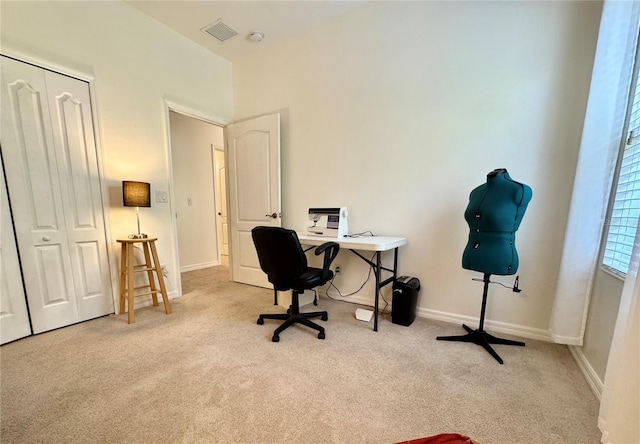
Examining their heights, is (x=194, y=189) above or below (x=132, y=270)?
above

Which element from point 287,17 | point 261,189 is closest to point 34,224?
point 261,189

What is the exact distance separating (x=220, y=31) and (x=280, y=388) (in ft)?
11.0

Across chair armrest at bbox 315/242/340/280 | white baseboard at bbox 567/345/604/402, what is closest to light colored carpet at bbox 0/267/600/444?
white baseboard at bbox 567/345/604/402

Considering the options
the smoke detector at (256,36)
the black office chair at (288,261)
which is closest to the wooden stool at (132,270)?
the black office chair at (288,261)

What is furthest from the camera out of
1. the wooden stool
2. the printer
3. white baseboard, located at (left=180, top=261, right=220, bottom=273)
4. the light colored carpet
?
white baseboard, located at (left=180, top=261, right=220, bottom=273)

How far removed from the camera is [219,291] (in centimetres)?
291

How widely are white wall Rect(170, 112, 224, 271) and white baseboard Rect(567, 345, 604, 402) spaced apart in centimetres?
444

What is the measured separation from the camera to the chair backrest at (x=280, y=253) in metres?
1.70

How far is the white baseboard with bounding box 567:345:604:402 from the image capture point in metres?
1.31

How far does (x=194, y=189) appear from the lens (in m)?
3.92

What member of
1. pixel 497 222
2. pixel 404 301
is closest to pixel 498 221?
pixel 497 222

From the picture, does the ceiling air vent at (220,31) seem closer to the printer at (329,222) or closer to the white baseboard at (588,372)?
the printer at (329,222)

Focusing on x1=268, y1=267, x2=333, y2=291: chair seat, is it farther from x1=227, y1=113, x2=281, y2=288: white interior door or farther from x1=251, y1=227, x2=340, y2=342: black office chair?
x1=227, y1=113, x2=281, y2=288: white interior door

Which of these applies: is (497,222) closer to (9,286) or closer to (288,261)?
(288,261)
